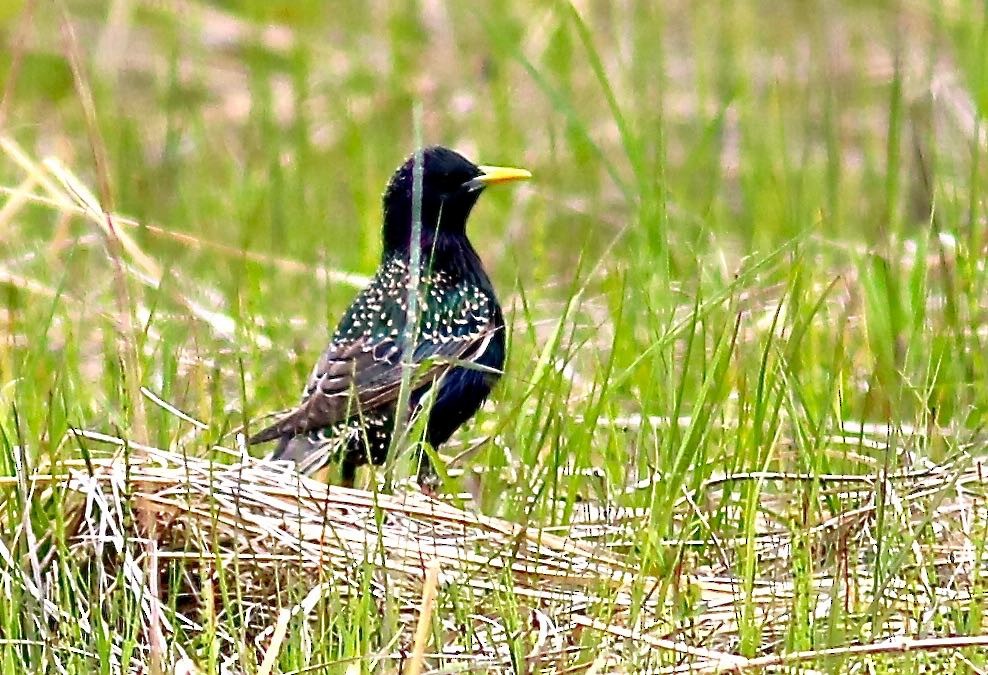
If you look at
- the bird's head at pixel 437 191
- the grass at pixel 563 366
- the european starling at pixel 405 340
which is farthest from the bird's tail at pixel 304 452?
the bird's head at pixel 437 191

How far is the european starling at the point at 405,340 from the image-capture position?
4488 mm

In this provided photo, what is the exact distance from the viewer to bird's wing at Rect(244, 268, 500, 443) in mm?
4562

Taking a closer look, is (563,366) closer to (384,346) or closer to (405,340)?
(405,340)

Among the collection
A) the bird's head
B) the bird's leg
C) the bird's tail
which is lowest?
the bird's leg

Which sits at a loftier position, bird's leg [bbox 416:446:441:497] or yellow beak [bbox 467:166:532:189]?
yellow beak [bbox 467:166:532:189]

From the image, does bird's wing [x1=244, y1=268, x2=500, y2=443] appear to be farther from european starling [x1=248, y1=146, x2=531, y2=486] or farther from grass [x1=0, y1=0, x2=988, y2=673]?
grass [x1=0, y1=0, x2=988, y2=673]

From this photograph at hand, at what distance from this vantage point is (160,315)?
5.34 m

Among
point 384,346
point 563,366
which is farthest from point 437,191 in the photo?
point 563,366

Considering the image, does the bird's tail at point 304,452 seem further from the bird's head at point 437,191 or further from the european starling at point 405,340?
the bird's head at point 437,191

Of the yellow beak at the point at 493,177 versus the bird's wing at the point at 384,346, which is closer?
the bird's wing at the point at 384,346

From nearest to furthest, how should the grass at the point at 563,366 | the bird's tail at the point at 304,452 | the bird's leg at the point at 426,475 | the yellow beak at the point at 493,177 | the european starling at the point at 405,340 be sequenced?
the grass at the point at 563,366 < the bird's leg at the point at 426,475 < the bird's tail at the point at 304,452 < the european starling at the point at 405,340 < the yellow beak at the point at 493,177

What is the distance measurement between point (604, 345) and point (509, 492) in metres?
1.53

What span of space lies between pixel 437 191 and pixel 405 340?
39.3 inches

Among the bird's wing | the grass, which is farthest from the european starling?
the grass
